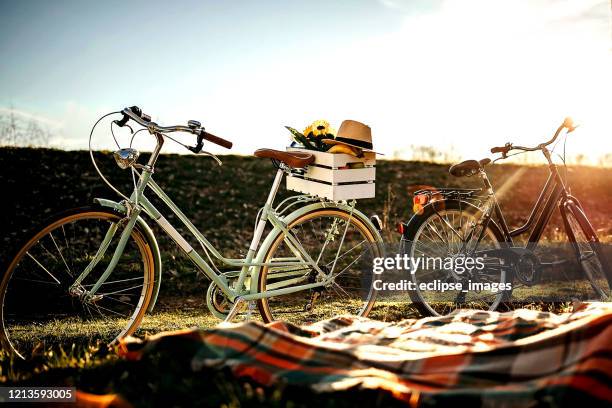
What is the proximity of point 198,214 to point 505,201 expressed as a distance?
557 centimetres

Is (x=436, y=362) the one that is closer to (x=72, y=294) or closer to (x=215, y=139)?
(x=215, y=139)

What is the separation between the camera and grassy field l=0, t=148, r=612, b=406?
4.73 meters

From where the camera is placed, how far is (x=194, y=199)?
31.4 feet

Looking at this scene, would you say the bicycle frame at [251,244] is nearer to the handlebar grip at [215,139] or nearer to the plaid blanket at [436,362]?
the handlebar grip at [215,139]

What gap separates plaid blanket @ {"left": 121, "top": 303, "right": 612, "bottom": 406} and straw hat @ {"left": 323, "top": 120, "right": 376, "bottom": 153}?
1.53 meters

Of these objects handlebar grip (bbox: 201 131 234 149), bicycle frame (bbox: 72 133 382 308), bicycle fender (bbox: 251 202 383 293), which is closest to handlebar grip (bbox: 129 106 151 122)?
bicycle frame (bbox: 72 133 382 308)

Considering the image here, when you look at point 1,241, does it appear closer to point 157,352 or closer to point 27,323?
point 27,323

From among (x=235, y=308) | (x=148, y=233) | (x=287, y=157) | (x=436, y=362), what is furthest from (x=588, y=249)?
(x=148, y=233)

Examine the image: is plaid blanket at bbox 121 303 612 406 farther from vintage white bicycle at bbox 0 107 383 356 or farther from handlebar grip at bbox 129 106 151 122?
handlebar grip at bbox 129 106 151 122

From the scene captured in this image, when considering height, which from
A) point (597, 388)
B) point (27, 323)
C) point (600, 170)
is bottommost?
point (27, 323)

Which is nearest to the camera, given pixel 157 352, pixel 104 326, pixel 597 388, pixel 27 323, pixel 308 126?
pixel 597 388

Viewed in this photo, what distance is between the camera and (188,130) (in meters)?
3.65

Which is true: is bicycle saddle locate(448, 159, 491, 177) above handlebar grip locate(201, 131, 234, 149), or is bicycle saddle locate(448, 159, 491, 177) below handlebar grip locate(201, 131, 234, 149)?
below

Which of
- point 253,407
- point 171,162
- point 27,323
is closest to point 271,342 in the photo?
point 253,407
